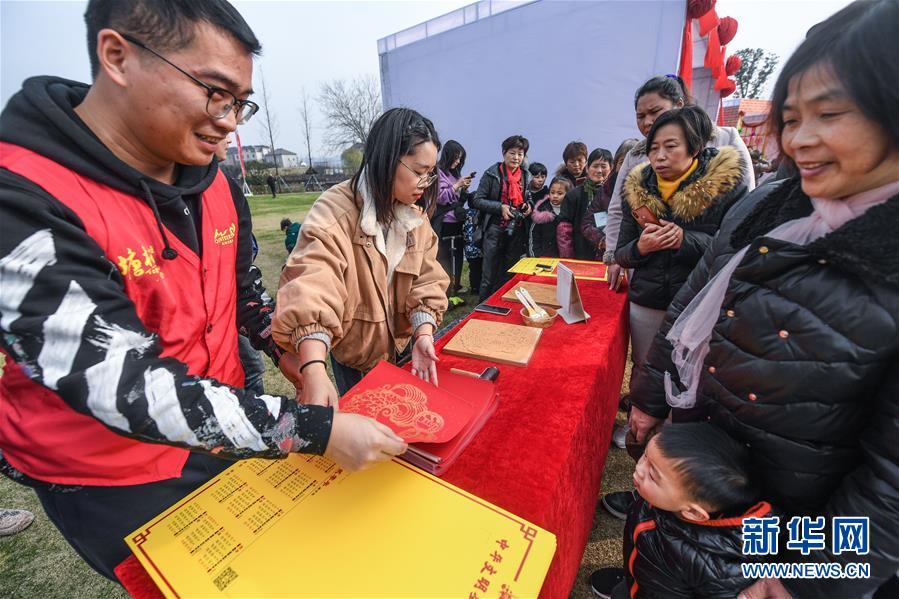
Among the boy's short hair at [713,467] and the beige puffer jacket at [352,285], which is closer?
the boy's short hair at [713,467]

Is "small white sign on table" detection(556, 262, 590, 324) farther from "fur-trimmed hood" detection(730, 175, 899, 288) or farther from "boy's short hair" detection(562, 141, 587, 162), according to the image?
"boy's short hair" detection(562, 141, 587, 162)

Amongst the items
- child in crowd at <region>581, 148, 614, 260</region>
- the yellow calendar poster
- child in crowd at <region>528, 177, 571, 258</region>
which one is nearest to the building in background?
child in crowd at <region>528, 177, 571, 258</region>

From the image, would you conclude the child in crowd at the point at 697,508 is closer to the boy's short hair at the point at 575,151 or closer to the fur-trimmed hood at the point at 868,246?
the fur-trimmed hood at the point at 868,246

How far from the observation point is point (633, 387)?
1497 millimetres

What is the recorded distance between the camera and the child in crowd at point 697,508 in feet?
2.84

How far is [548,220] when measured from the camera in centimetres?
405

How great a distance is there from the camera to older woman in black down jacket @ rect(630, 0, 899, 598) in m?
0.70

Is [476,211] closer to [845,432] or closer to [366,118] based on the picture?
[845,432]

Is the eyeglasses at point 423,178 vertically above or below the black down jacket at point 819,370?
above

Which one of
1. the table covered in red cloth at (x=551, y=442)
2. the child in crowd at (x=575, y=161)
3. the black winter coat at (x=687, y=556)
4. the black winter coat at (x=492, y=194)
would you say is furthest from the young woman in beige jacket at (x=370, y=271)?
the child in crowd at (x=575, y=161)

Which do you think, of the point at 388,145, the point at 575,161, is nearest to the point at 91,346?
the point at 388,145

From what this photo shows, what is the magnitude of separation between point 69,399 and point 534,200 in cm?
426

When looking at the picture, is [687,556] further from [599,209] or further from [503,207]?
[503,207]

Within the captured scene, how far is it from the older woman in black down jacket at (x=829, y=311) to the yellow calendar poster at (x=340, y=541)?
63 cm
